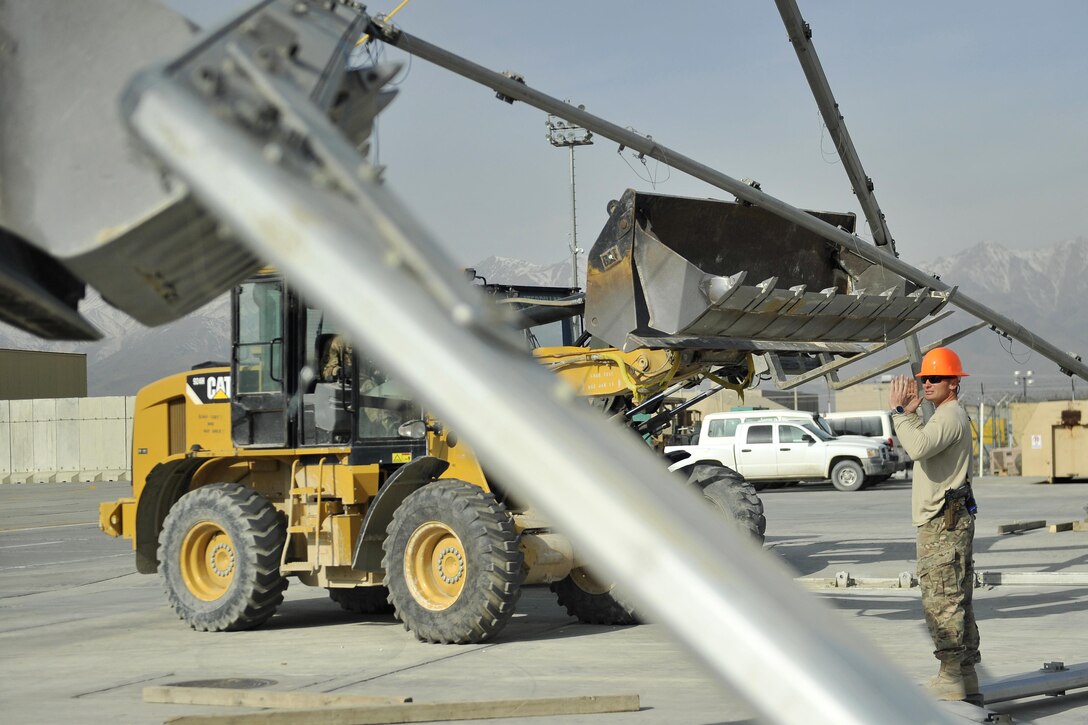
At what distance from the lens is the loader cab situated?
1112 centimetres

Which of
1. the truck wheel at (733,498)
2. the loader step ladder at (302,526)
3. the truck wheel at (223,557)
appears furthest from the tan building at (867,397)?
the truck wheel at (223,557)

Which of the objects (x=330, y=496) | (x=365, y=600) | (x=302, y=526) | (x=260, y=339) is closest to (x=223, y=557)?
(x=302, y=526)

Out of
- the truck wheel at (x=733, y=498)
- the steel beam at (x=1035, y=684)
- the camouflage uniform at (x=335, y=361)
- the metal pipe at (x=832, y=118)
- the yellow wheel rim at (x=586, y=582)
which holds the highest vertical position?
the metal pipe at (x=832, y=118)

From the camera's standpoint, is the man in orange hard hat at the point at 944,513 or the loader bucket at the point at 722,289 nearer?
the man in orange hard hat at the point at 944,513

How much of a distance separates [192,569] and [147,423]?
6.15ft

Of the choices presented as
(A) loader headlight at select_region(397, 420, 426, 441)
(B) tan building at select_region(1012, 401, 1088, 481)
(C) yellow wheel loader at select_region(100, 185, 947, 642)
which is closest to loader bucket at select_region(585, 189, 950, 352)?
(C) yellow wheel loader at select_region(100, 185, 947, 642)

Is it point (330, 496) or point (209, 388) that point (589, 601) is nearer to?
point (330, 496)

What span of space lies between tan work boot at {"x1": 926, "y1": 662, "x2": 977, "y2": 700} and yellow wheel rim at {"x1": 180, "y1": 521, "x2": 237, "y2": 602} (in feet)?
20.2

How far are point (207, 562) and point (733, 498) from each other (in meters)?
4.84

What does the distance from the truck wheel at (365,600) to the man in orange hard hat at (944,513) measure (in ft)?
18.9

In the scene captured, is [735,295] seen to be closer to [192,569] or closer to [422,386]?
[192,569]

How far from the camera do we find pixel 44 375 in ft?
203

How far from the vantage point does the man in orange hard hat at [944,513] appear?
739 centimetres

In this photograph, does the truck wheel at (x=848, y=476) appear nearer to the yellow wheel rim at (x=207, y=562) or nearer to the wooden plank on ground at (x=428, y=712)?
the yellow wheel rim at (x=207, y=562)
